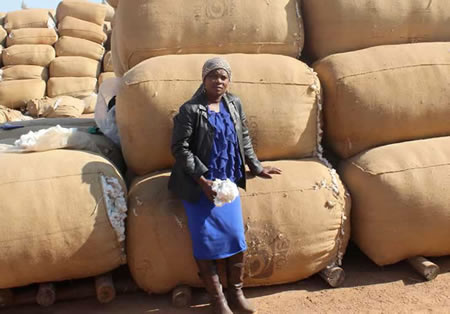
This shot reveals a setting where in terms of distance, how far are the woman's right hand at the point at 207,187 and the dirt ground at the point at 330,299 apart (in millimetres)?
613

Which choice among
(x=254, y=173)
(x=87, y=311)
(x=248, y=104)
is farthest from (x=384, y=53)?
(x=87, y=311)

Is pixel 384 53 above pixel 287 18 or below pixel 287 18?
below

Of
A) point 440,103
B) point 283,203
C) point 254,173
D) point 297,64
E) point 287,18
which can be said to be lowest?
point 283,203

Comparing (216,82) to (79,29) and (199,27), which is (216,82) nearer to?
(199,27)

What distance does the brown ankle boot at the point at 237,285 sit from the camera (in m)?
2.25

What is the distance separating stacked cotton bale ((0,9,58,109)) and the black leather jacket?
624 centimetres

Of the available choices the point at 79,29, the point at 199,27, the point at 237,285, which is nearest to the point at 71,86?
the point at 79,29

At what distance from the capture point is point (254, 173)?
2428 millimetres

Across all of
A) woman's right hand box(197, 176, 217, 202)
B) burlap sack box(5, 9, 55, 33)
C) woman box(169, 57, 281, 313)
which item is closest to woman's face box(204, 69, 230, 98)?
woman box(169, 57, 281, 313)

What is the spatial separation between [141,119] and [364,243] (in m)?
1.41

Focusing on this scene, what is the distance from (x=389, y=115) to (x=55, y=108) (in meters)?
5.66

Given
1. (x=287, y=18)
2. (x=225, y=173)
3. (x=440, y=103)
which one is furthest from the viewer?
(x=287, y=18)

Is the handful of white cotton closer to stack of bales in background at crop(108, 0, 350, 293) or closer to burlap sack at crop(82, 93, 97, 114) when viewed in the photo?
stack of bales in background at crop(108, 0, 350, 293)

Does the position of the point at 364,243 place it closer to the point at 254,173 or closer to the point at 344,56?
the point at 254,173
